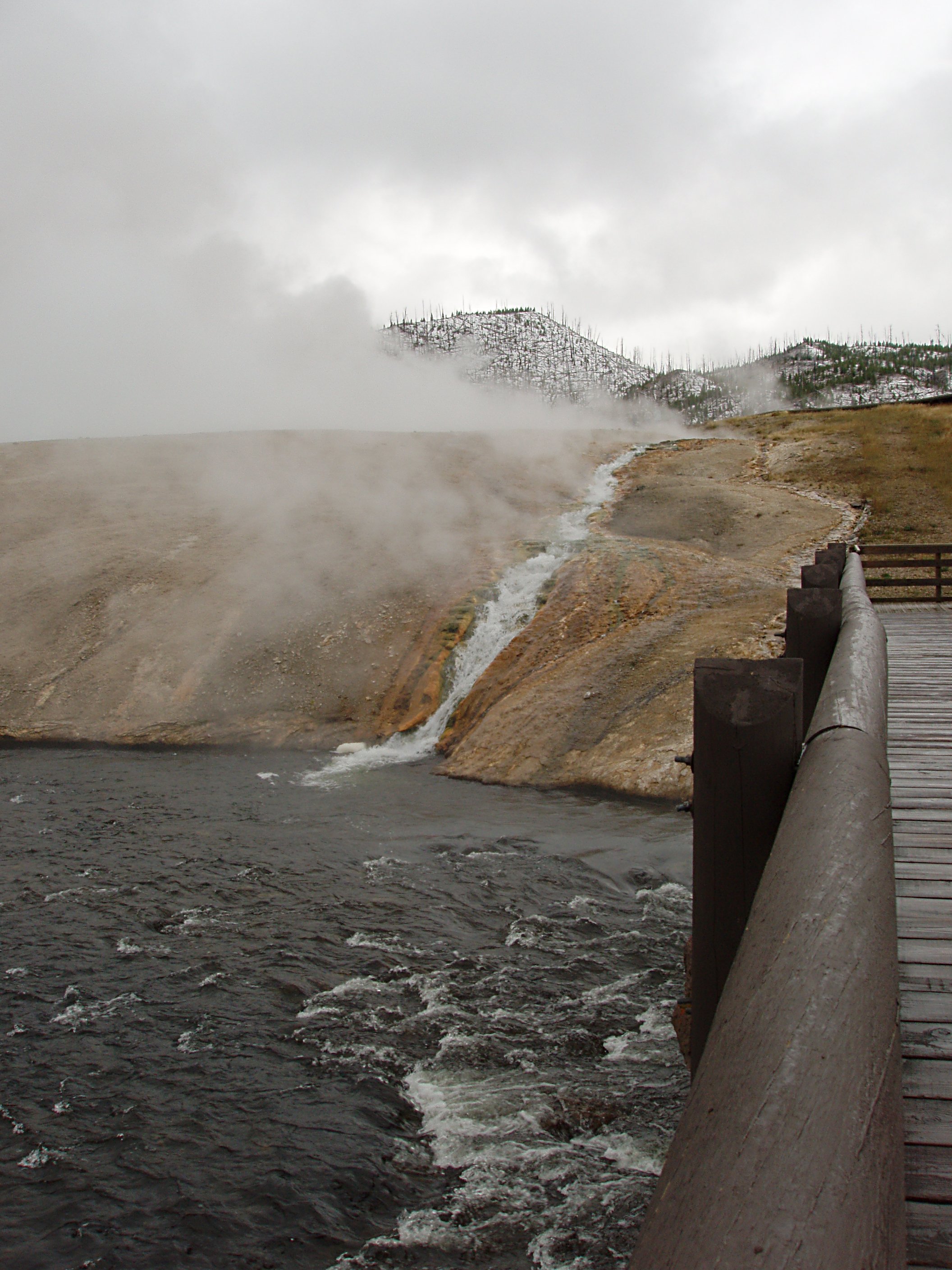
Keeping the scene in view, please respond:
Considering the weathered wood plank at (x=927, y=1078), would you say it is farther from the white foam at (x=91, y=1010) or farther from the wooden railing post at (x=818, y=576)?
the white foam at (x=91, y=1010)

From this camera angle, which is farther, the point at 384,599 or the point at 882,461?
the point at 882,461

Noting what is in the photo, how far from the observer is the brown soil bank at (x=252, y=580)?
1562 cm

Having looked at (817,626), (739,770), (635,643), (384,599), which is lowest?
(635,643)

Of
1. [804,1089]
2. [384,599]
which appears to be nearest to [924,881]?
[804,1089]

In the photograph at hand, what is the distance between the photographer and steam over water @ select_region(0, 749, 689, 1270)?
4.29 meters

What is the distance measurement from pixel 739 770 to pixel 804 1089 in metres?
1.48

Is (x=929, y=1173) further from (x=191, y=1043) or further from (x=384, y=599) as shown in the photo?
(x=384, y=599)

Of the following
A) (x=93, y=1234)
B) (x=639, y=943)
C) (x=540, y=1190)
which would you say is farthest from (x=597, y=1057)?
(x=93, y=1234)

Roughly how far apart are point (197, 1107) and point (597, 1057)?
91.7 inches

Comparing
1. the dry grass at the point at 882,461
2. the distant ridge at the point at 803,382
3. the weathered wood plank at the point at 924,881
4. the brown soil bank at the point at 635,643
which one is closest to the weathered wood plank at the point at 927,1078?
the weathered wood plank at the point at 924,881

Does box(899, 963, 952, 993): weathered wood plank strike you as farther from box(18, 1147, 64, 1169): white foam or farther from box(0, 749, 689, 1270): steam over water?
box(18, 1147, 64, 1169): white foam

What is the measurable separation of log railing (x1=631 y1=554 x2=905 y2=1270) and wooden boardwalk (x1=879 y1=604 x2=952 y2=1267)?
1.32 feet

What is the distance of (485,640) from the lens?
645 inches

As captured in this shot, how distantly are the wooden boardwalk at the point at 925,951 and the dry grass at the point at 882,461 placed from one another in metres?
17.0
